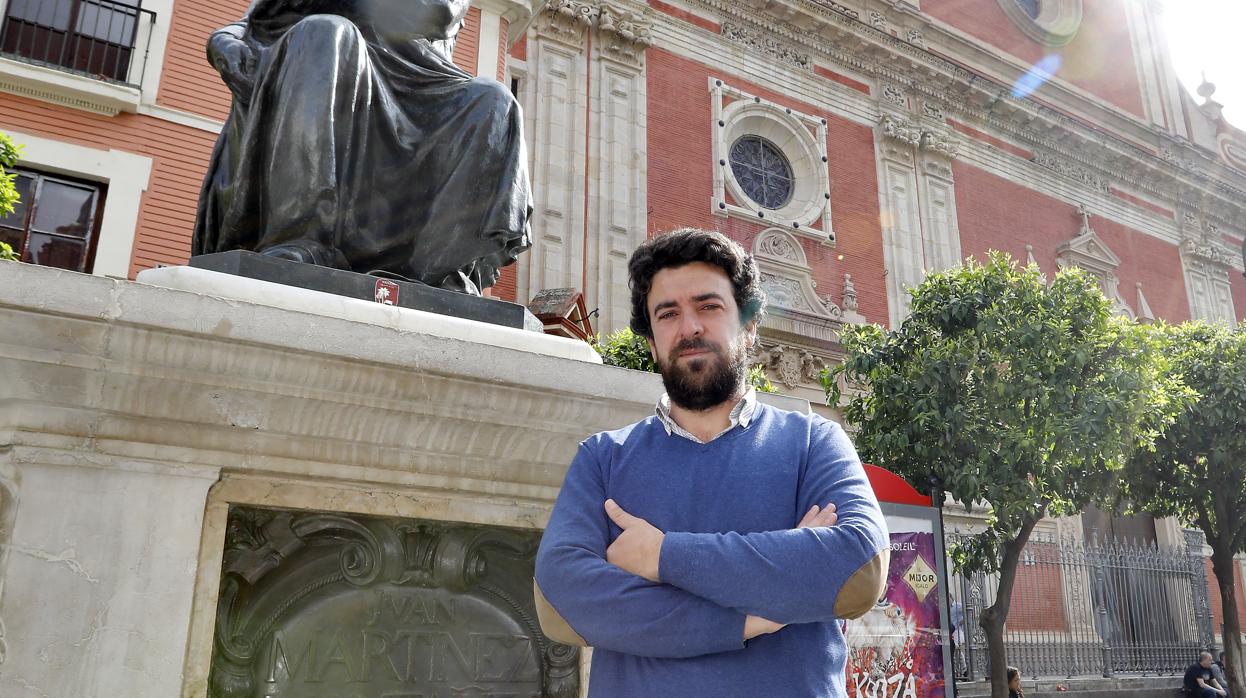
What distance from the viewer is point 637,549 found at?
1.32 metres

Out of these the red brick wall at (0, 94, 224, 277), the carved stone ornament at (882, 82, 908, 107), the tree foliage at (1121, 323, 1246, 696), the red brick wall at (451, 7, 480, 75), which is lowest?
the tree foliage at (1121, 323, 1246, 696)

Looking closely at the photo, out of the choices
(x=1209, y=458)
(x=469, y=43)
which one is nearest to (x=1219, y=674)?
(x=1209, y=458)

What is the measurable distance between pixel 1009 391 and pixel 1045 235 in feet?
34.5

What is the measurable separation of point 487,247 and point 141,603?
4.05 feet

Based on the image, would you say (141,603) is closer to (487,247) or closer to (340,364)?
(340,364)

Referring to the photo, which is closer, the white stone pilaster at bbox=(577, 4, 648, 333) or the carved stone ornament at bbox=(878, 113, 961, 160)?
the white stone pilaster at bbox=(577, 4, 648, 333)

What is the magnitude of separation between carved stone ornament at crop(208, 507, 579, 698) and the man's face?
69 centimetres

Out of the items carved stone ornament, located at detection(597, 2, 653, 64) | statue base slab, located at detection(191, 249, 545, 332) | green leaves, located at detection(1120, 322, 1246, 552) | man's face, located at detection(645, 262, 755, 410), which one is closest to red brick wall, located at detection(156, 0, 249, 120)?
carved stone ornament, located at detection(597, 2, 653, 64)

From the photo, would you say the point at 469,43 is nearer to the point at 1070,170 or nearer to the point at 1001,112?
the point at 1001,112

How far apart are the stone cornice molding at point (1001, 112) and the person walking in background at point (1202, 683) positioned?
1098 cm

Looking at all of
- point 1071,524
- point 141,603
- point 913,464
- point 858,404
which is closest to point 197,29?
point 858,404

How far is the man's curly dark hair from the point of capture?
61.6 inches

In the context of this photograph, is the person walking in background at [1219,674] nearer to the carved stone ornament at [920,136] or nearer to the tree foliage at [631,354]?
the tree foliage at [631,354]

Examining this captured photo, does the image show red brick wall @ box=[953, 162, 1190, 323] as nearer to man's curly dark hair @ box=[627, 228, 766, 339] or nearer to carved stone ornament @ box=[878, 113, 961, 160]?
carved stone ornament @ box=[878, 113, 961, 160]
